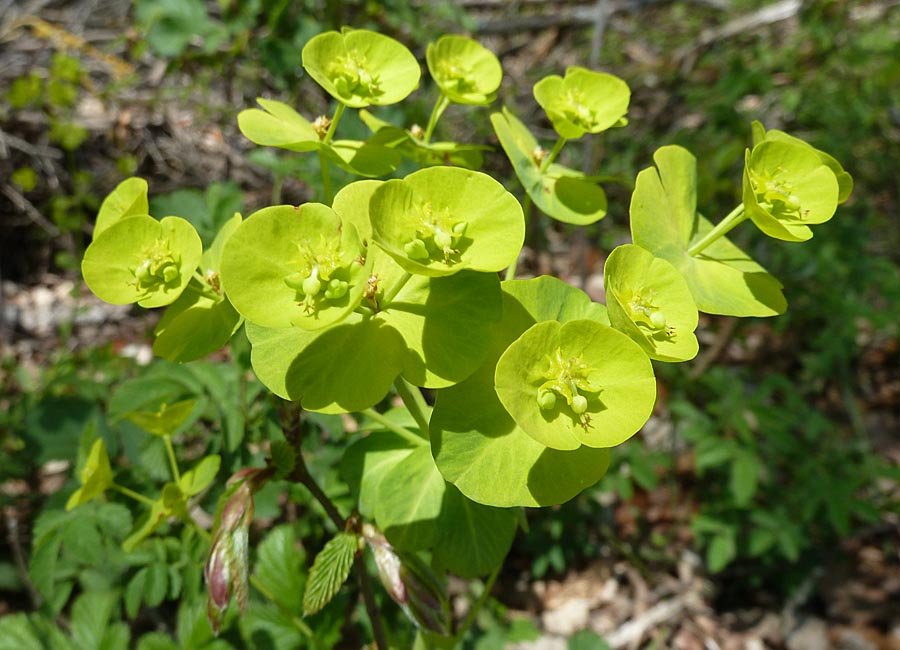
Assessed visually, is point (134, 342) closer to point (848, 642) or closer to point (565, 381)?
point (565, 381)

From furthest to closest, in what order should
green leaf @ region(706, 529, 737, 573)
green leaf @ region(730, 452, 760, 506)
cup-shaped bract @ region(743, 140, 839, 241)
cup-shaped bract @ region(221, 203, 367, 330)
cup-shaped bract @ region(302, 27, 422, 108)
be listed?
green leaf @ region(706, 529, 737, 573) → green leaf @ region(730, 452, 760, 506) → cup-shaped bract @ region(302, 27, 422, 108) → cup-shaped bract @ region(743, 140, 839, 241) → cup-shaped bract @ region(221, 203, 367, 330)

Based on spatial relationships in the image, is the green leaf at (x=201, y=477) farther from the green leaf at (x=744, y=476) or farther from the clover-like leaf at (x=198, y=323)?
the green leaf at (x=744, y=476)

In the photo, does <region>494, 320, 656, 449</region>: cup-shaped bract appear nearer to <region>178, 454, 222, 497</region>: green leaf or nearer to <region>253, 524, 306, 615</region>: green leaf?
<region>178, 454, 222, 497</region>: green leaf

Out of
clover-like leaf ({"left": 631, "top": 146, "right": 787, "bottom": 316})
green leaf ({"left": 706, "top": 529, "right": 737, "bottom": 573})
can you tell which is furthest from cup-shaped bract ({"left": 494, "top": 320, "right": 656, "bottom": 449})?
green leaf ({"left": 706, "top": 529, "right": 737, "bottom": 573})

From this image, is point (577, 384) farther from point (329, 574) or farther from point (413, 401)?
point (329, 574)

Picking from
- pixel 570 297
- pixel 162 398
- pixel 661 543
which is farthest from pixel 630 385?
pixel 661 543
